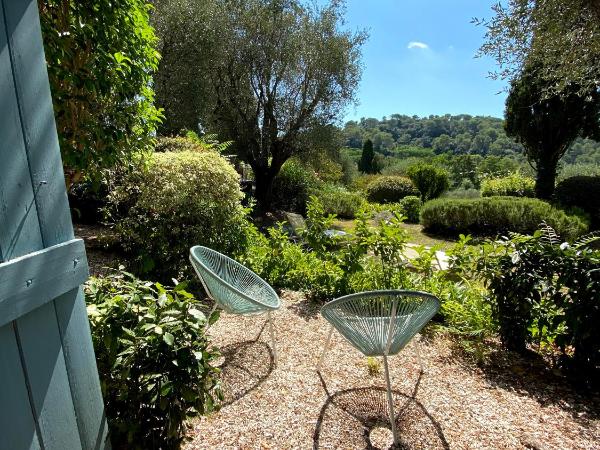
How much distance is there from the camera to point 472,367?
3334 millimetres

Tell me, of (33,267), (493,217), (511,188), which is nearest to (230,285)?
(33,267)

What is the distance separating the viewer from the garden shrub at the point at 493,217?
9367 mm

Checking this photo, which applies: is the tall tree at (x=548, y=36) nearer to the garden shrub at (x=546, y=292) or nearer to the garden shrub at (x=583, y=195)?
the garden shrub at (x=546, y=292)

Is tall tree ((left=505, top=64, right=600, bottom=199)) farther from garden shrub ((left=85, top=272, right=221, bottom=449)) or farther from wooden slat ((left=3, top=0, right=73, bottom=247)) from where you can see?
wooden slat ((left=3, top=0, right=73, bottom=247))

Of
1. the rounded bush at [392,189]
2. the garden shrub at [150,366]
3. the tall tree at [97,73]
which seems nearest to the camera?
the garden shrub at [150,366]

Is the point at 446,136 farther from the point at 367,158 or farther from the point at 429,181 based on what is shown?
the point at 429,181

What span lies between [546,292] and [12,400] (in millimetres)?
3565

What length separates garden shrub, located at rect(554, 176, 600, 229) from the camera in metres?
11.4

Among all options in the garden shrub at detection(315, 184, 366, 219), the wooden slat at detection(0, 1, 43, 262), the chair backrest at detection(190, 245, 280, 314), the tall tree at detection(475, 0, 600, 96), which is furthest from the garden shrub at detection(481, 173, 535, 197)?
the wooden slat at detection(0, 1, 43, 262)

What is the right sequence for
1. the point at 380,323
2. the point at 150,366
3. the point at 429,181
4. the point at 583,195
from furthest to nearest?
the point at 429,181, the point at 583,195, the point at 380,323, the point at 150,366

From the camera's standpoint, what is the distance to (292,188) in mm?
12961

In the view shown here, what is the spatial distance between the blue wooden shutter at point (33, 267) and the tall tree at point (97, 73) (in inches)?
60.7

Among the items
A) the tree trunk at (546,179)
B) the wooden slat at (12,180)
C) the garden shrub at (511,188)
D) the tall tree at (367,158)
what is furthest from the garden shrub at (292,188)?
the tall tree at (367,158)

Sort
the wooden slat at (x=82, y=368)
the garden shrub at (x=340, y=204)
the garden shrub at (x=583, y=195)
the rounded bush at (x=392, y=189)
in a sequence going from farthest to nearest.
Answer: the rounded bush at (x=392, y=189) → the garden shrub at (x=340, y=204) → the garden shrub at (x=583, y=195) → the wooden slat at (x=82, y=368)
